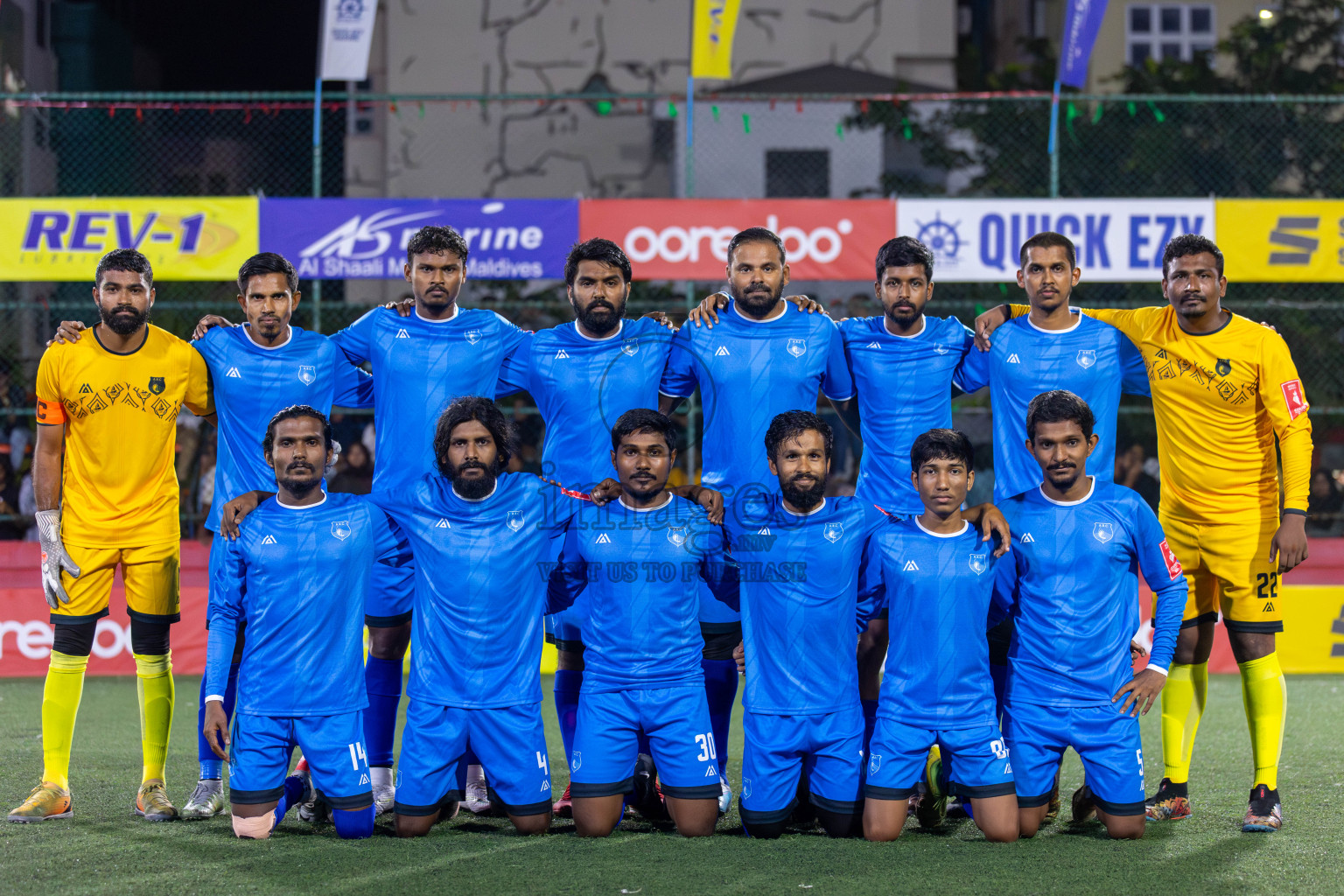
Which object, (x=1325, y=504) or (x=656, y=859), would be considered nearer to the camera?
(x=656, y=859)

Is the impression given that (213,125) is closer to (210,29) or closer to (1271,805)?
(210,29)

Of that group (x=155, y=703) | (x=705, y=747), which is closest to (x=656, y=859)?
Answer: (x=705, y=747)

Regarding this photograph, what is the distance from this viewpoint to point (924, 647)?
4.66 meters

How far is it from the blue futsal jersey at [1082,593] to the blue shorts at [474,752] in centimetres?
182

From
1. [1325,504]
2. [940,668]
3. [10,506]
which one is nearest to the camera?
[940,668]

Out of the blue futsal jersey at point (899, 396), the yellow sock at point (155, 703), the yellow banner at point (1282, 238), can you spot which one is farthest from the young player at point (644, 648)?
the yellow banner at point (1282, 238)

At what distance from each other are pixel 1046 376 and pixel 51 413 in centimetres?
413

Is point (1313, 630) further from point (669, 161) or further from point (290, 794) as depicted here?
point (669, 161)

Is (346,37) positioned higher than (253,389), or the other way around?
(346,37)

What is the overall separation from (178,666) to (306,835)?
5.05 metres

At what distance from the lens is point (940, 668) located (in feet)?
15.2

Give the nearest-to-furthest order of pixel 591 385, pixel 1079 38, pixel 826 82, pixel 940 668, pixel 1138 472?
pixel 940 668, pixel 591 385, pixel 1138 472, pixel 1079 38, pixel 826 82

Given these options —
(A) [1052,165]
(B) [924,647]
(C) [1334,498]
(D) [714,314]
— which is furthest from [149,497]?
(C) [1334,498]

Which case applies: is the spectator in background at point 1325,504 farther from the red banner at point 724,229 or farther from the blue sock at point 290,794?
the blue sock at point 290,794
